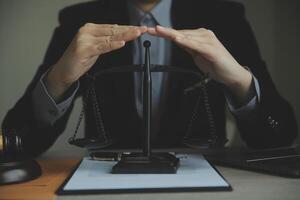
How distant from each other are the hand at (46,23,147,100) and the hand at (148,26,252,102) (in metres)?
0.06

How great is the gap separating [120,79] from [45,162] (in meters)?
0.49

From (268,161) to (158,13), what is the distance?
0.73 m

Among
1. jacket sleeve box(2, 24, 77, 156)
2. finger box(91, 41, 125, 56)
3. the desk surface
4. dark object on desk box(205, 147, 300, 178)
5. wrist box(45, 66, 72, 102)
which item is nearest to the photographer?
the desk surface

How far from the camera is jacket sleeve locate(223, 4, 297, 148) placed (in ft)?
3.66

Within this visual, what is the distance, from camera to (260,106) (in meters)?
1.10

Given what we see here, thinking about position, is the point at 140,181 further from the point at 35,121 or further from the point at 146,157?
the point at 35,121

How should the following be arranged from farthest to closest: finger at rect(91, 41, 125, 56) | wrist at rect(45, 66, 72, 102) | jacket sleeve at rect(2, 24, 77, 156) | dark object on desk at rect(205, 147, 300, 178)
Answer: jacket sleeve at rect(2, 24, 77, 156)
wrist at rect(45, 66, 72, 102)
finger at rect(91, 41, 125, 56)
dark object on desk at rect(205, 147, 300, 178)

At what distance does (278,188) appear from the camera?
70 centimetres

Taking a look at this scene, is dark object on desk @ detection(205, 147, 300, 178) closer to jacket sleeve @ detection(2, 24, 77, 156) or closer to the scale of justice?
the scale of justice

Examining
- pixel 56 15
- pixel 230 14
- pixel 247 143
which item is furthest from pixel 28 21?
pixel 247 143

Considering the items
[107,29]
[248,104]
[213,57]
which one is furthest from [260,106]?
[107,29]

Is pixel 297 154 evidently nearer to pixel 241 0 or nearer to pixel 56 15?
pixel 241 0

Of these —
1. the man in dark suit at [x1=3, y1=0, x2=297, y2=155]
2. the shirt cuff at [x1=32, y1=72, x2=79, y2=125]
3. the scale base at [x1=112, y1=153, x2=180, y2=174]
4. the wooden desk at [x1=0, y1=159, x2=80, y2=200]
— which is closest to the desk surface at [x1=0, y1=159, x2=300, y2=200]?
the wooden desk at [x1=0, y1=159, x2=80, y2=200]

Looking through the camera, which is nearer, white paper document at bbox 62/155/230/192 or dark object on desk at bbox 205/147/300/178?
white paper document at bbox 62/155/230/192
